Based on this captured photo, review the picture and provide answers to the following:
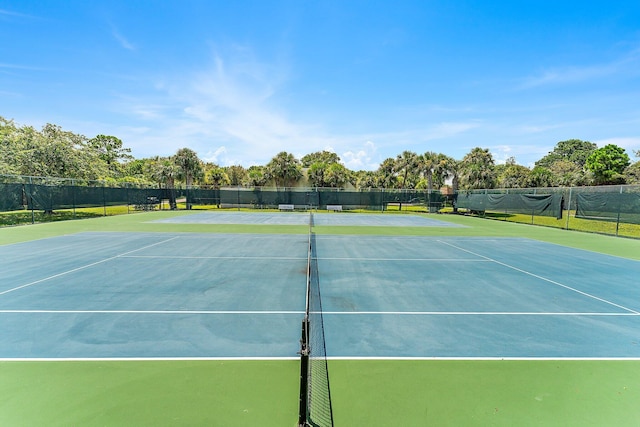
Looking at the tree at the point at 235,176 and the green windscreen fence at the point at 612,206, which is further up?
the tree at the point at 235,176

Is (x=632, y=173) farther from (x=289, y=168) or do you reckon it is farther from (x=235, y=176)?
(x=235, y=176)

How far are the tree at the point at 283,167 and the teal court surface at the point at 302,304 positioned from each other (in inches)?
1249

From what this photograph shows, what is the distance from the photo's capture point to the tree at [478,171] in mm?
33906

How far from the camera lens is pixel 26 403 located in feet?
9.81

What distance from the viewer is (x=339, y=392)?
320 cm

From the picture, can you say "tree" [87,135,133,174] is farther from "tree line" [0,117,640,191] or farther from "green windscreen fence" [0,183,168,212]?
"green windscreen fence" [0,183,168,212]

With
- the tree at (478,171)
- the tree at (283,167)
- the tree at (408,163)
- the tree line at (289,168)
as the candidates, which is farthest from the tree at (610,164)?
the tree at (283,167)

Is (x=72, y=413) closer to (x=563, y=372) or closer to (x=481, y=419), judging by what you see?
(x=481, y=419)

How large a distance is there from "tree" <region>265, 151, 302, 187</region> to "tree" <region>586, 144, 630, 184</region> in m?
37.1

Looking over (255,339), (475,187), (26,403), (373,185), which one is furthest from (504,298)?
(373,185)

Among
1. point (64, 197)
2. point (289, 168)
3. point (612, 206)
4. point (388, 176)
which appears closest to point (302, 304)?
point (612, 206)

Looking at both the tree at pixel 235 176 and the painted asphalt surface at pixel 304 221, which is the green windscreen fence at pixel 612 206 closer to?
the painted asphalt surface at pixel 304 221

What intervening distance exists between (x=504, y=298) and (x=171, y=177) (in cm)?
4158

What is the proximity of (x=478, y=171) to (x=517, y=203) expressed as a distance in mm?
11311
